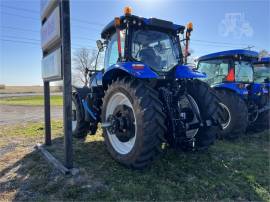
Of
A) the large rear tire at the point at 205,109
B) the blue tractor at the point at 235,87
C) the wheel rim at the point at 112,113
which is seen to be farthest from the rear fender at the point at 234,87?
the wheel rim at the point at 112,113

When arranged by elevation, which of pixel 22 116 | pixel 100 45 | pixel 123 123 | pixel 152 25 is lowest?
pixel 22 116

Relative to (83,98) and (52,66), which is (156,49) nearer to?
(52,66)

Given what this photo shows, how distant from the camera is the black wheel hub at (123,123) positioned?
3817mm

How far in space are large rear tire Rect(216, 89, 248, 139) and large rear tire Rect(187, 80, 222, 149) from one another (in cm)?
189

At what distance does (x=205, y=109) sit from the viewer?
13.1ft

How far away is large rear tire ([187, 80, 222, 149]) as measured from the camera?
3955mm

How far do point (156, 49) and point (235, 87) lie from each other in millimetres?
2884

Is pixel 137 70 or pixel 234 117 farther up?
pixel 137 70

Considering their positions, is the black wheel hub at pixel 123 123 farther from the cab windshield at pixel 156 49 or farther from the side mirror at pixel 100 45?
the side mirror at pixel 100 45

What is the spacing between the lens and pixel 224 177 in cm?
349

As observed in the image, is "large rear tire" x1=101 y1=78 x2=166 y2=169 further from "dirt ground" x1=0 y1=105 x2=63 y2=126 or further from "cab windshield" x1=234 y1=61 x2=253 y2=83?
"dirt ground" x1=0 y1=105 x2=63 y2=126

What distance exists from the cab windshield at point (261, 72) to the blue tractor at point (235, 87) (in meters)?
0.82

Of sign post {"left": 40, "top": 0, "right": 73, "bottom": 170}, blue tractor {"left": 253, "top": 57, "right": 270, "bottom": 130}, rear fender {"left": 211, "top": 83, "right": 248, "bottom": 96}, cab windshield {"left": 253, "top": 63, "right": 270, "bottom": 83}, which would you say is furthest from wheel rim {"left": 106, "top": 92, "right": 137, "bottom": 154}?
cab windshield {"left": 253, "top": 63, "right": 270, "bottom": 83}

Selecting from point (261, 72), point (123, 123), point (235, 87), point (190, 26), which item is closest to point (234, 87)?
point (235, 87)
